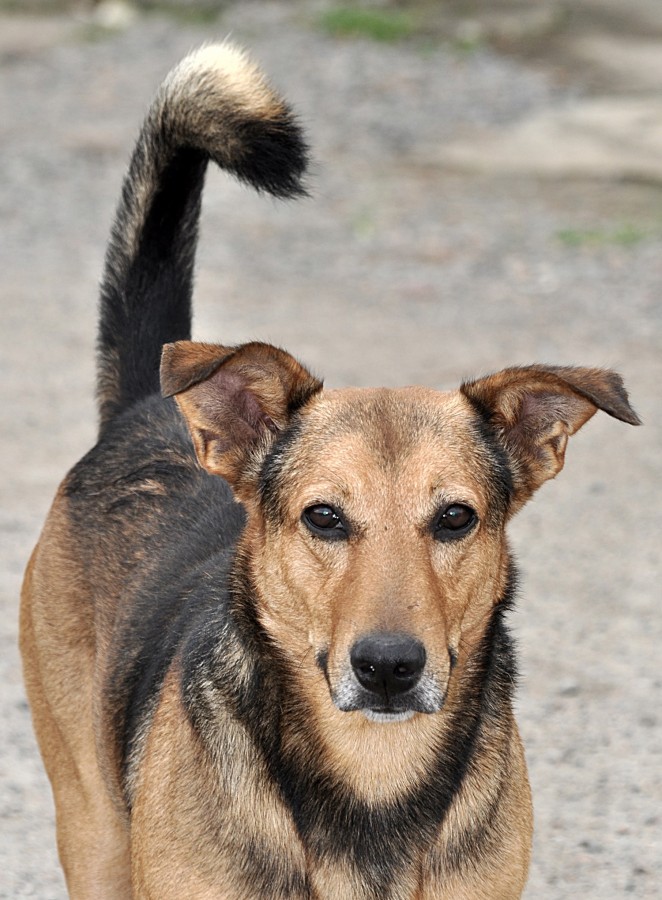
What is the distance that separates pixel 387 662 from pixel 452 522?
442 mm

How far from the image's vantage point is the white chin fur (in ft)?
11.4

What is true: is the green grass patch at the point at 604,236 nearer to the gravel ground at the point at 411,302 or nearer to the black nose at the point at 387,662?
the gravel ground at the point at 411,302

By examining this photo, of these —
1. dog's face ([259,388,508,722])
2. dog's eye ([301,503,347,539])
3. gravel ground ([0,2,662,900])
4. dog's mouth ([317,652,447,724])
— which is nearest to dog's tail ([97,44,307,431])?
gravel ground ([0,2,662,900])

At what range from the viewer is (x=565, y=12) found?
16516 mm

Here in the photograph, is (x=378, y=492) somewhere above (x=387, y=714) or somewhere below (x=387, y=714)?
above

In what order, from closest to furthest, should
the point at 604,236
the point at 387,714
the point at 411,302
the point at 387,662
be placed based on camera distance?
the point at 387,662
the point at 387,714
the point at 411,302
the point at 604,236

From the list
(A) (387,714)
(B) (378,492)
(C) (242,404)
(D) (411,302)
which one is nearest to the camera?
(A) (387,714)

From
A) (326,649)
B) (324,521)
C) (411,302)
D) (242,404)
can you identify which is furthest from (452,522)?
(411,302)

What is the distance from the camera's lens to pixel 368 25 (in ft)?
52.2

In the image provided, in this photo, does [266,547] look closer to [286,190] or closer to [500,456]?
[500,456]

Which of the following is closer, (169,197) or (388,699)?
(388,699)

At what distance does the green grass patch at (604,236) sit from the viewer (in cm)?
1081

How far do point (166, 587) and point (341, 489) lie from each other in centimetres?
92

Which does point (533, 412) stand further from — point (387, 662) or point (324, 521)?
point (387, 662)
